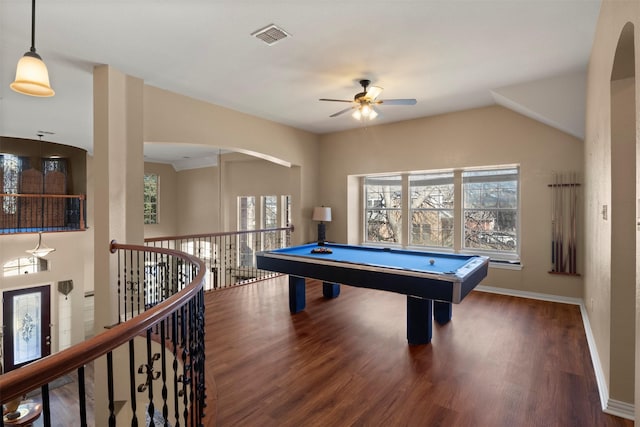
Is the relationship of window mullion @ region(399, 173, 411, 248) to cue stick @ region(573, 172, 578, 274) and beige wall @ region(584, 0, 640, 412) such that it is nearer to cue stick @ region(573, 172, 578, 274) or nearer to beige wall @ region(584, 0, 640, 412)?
cue stick @ region(573, 172, 578, 274)

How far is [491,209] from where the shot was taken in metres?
5.66

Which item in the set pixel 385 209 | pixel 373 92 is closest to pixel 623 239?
pixel 373 92

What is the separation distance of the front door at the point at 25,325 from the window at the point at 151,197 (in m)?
3.57

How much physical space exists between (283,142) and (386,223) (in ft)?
9.33

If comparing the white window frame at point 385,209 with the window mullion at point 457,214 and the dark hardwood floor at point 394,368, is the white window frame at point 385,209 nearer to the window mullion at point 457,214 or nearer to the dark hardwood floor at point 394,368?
the window mullion at point 457,214

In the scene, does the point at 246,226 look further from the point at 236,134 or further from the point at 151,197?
the point at 236,134

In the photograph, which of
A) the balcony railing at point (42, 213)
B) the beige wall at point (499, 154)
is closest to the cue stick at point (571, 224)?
the beige wall at point (499, 154)

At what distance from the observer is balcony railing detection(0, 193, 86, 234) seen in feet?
26.7

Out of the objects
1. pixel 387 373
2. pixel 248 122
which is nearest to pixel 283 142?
pixel 248 122

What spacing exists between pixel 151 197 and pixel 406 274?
33.7 feet

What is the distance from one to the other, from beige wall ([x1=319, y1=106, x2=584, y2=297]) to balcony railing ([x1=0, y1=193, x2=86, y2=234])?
7356 mm

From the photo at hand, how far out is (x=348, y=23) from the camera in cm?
302

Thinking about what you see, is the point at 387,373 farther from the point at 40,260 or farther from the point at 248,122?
the point at 40,260

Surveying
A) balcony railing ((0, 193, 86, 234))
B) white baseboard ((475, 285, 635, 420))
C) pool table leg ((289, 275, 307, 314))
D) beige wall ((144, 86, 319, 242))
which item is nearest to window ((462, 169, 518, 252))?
white baseboard ((475, 285, 635, 420))
